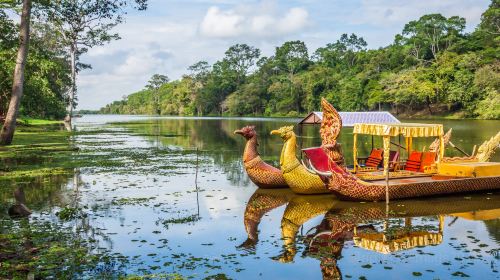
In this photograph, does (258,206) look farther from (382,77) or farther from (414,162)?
(382,77)

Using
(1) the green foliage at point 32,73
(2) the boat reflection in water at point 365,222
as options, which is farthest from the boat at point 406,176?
(1) the green foliage at point 32,73

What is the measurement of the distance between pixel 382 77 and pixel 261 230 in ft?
281

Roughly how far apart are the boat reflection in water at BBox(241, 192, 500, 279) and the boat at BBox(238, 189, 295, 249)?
33 mm

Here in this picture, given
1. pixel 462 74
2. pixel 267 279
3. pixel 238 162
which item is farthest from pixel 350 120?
pixel 462 74

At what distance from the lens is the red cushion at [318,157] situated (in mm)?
17250

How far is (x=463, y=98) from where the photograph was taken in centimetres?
7719

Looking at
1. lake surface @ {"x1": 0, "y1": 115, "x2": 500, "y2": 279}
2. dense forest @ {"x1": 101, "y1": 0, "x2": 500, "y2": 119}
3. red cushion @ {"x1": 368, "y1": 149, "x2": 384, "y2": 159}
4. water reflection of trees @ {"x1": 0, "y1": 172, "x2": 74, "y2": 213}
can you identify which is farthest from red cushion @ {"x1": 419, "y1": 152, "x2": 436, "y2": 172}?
dense forest @ {"x1": 101, "y1": 0, "x2": 500, "y2": 119}

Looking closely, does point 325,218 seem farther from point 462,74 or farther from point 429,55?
point 429,55

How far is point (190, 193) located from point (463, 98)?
70927 millimetres

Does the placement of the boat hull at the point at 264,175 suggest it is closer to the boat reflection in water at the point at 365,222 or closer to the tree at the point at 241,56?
the boat reflection in water at the point at 365,222

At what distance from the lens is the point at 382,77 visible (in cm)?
9275

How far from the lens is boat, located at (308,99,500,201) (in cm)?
1572

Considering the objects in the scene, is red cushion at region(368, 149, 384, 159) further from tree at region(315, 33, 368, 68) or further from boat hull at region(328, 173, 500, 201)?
tree at region(315, 33, 368, 68)

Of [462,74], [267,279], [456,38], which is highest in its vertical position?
[456,38]
